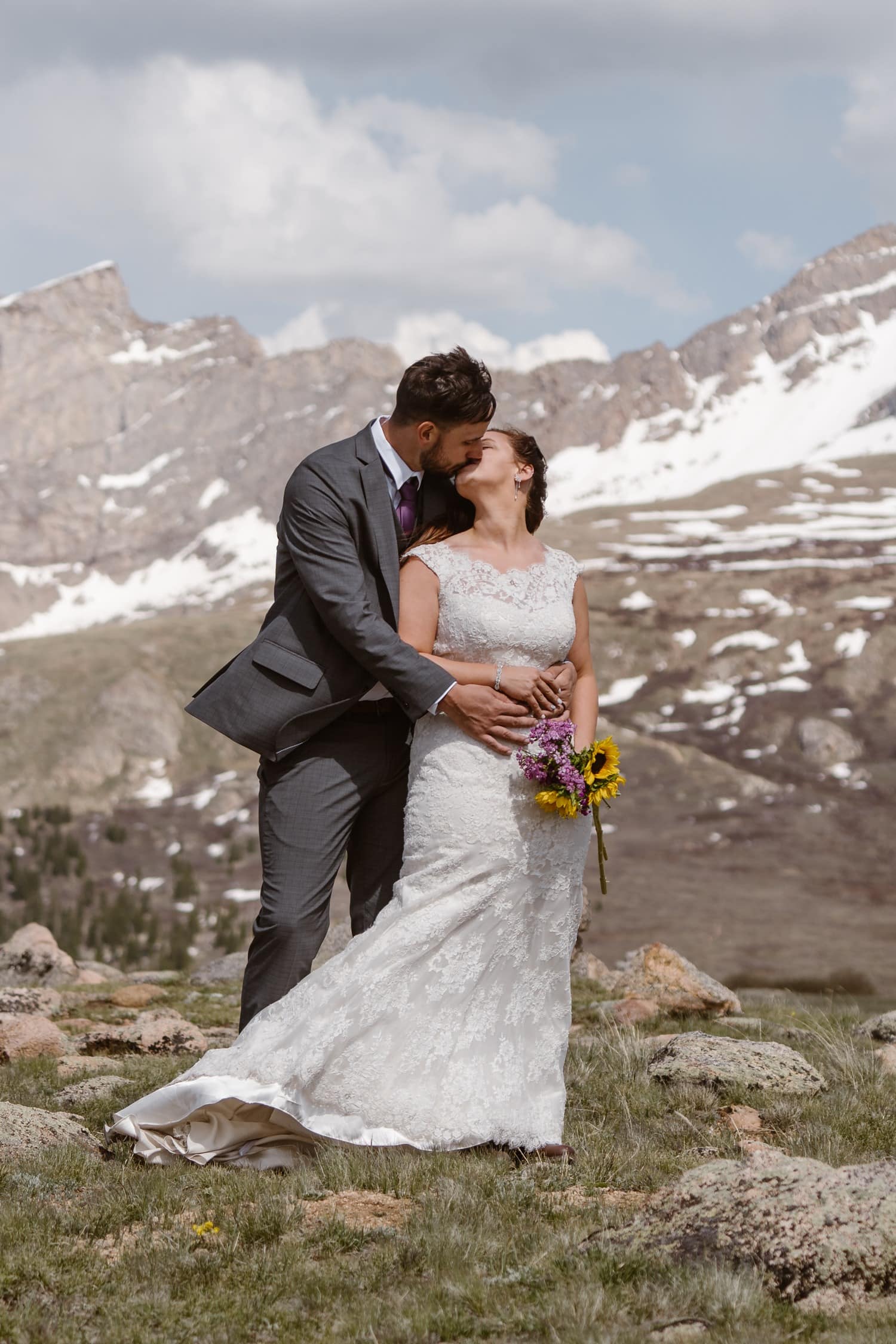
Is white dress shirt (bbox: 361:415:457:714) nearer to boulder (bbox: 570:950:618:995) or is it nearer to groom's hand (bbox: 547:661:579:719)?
groom's hand (bbox: 547:661:579:719)

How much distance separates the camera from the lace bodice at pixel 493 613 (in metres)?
7.04

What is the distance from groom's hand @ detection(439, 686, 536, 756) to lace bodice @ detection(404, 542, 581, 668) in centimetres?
31

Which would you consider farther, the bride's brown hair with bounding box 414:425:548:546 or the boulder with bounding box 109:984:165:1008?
the boulder with bounding box 109:984:165:1008

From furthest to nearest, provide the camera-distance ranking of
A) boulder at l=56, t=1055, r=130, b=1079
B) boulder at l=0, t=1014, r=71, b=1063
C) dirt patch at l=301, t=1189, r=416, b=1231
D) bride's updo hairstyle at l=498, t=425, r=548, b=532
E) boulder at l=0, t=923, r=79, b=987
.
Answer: boulder at l=0, t=923, r=79, b=987 < boulder at l=0, t=1014, r=71, b=1063 < boulder at l=56, t=1055, r=130, b=1079 < bride's updo hairstyle at l=498, t=425, r=548, b=532 < dirt patch at l=301, t=1189, r=416, b=1231

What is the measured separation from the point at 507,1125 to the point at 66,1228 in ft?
7.14

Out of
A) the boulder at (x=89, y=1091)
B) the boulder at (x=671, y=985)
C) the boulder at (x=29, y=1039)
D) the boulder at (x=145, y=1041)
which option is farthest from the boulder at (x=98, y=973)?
the boulder at (x=89, y=1091)

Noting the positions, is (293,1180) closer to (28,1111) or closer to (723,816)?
(28,1111)

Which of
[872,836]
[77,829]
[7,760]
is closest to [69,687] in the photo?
[7,760]

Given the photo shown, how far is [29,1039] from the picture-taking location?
10.5m

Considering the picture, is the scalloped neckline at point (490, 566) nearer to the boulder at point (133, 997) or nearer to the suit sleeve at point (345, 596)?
the suit sleeve at point (345, 596)

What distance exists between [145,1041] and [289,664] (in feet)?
17.5

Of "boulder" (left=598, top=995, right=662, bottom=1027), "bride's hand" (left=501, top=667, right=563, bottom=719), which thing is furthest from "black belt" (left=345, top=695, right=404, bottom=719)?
"boulder" (left=598, top=995, right=662, bottom=1027)

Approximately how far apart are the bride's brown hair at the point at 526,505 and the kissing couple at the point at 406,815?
0.06 ft

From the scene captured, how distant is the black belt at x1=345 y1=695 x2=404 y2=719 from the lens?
7.17 meters
